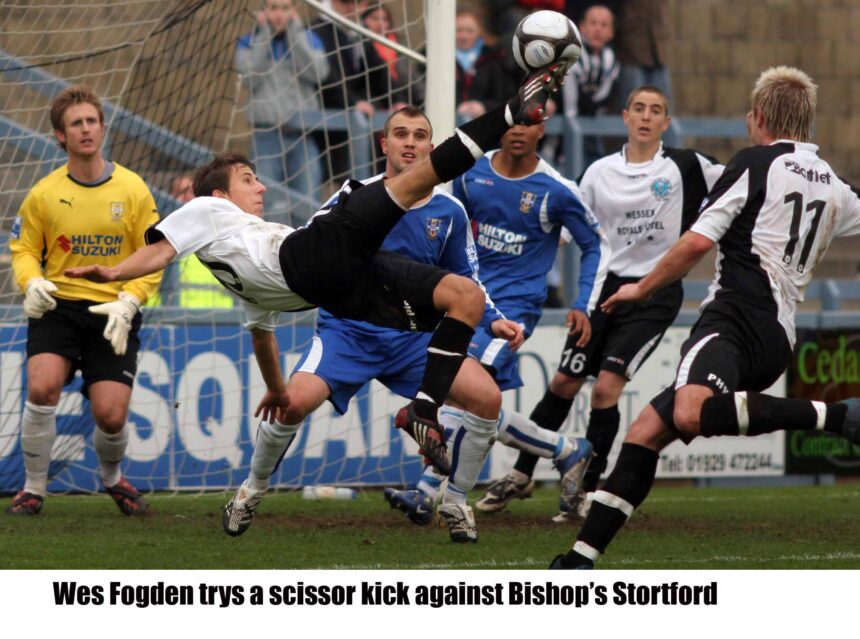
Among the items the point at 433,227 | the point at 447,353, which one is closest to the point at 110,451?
the point at 433,227

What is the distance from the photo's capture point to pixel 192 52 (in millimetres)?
9664

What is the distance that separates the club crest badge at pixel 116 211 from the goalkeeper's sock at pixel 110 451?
1.15m

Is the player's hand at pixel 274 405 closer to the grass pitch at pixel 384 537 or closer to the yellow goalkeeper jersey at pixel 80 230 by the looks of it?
the grass pitch at pixel 384 537

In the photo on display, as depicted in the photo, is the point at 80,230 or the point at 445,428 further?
the point at 80,230

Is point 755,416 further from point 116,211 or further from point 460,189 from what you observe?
point 116,211

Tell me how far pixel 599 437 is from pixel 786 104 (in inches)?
110

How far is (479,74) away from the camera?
11.8m

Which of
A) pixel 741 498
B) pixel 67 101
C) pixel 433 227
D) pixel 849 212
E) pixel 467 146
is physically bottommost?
pixel 741 498

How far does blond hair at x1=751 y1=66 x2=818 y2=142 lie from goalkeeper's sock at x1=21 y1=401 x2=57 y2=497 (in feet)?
13.6

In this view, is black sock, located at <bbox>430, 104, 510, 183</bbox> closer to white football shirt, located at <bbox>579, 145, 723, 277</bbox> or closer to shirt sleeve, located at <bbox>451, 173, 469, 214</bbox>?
shirt sleeve, located at <bbox>451, 173, 469, 214</bbox>

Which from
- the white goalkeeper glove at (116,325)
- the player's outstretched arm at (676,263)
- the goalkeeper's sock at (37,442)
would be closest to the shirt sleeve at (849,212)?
the player's outstretched arm at (676,263)

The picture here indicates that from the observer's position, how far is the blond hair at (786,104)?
573 cm

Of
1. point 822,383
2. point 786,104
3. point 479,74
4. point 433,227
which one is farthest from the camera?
point 479,74

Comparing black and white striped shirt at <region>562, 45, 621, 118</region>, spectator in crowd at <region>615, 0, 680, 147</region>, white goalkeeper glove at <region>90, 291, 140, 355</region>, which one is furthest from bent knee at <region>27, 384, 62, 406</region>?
spectator in crowd at <region>615, 0, 680, 147</region>
